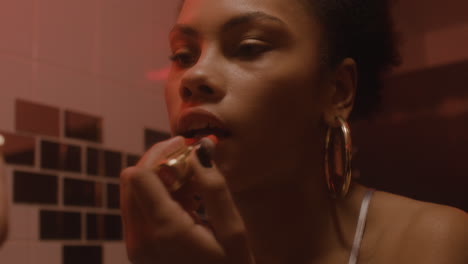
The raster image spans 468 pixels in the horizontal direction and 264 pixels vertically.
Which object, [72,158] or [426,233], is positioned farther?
[72,158]

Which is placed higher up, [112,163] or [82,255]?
[112,163]

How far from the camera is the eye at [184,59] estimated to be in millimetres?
773

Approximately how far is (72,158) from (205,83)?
0.57 metres

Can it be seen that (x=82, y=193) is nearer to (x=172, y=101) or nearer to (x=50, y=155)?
(x=50, y=155)

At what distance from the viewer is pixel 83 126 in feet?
3.84

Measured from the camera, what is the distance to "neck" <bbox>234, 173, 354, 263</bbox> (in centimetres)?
80

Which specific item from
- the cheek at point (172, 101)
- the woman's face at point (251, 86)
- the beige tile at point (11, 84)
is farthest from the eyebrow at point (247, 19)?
Answer: the beige tile at point (11, 84)

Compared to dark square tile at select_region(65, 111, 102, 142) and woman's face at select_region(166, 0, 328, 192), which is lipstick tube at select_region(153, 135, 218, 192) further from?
dark square tile at select_region(65, 111, 102, 142)

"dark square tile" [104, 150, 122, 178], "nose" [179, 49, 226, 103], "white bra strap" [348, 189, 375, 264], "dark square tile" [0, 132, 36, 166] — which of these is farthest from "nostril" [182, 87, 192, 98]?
"dark square tile" [104, 150, 122, 178]

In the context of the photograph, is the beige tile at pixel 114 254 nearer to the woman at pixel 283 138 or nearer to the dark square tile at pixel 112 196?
the dark square tile at pixel 112 196

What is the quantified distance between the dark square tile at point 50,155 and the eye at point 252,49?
539 millimetres

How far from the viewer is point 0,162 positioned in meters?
0.51

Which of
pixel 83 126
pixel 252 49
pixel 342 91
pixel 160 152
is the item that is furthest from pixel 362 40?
pixel 83 126

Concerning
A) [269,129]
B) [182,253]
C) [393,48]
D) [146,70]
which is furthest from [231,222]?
[146,70]
